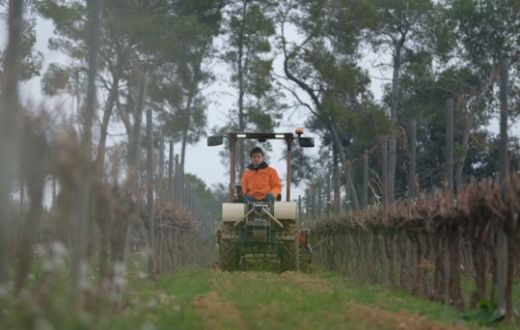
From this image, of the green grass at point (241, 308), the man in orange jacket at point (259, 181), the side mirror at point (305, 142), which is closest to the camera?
the green grass at point (241, 308)

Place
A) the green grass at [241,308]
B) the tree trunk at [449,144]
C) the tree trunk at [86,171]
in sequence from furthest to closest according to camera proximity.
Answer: the tree trunk at [449,144]
the tree trunk at [86,171]
the green grass at [241,308]

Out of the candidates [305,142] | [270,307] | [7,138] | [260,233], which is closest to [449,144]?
[260,233]

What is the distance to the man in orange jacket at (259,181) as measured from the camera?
25609 millimetres

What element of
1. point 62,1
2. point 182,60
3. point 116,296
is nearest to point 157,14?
point 182,60

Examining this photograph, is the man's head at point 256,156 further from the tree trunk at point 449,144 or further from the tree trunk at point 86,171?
the tree trunk at point 86,171

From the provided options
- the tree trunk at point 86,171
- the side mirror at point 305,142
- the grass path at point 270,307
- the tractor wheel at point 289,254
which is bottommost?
the grass path at point 270,307

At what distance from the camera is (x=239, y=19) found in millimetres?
52156

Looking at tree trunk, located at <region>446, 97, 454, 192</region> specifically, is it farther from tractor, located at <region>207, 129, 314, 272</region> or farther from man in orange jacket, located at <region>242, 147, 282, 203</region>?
man in orange jacket, located at <region>242, 147, 282, 203</region>

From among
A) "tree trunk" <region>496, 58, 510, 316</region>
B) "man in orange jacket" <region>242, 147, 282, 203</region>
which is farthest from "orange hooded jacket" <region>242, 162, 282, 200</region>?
"tree trunk" <region>496, 58, 510, 316</region>

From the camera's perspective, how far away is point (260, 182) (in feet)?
84.7

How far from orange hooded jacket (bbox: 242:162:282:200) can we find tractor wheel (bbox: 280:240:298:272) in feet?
3.40

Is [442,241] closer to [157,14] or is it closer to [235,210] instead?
[235,210]

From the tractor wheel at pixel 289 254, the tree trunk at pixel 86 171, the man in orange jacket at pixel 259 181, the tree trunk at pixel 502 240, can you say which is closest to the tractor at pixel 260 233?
the tractor wheel at pixel 289 254

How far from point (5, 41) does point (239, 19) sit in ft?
129
